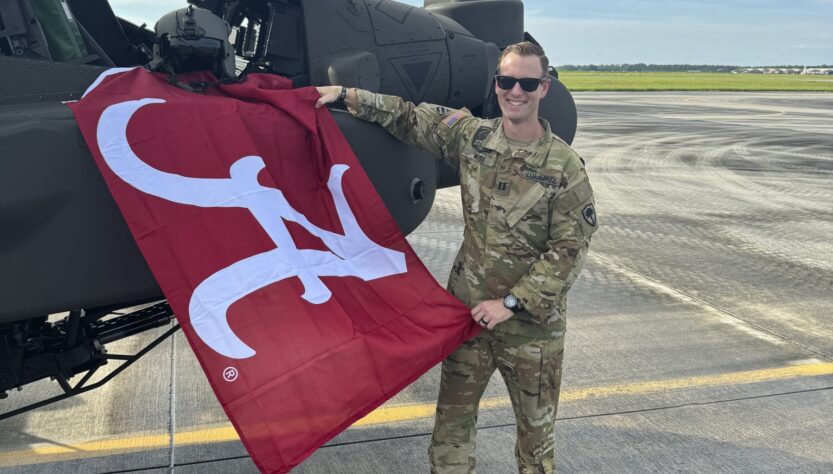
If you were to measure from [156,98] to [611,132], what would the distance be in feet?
66.1

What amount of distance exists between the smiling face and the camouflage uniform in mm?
144

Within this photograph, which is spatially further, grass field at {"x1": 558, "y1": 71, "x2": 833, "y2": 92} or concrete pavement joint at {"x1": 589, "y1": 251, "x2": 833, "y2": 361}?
grass field at {"x1": 558, "y1": 71, "x2": 833, "y2": 92}

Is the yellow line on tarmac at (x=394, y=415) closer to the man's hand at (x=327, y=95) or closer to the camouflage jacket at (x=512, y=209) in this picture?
the camouflage jacket at (x=512, y=209)

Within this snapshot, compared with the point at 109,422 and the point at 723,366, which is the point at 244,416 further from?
the point at 723,366

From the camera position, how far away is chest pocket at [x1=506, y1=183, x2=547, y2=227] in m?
2.86

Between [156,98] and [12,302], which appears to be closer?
[12,302]

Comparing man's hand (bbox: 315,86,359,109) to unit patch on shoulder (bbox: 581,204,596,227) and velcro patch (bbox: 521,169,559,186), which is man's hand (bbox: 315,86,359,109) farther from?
unit patch on shoulder (bbox: 581,204,596,227)

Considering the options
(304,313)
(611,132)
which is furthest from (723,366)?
(611,132)

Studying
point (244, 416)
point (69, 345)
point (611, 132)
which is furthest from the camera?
point (611, 132)

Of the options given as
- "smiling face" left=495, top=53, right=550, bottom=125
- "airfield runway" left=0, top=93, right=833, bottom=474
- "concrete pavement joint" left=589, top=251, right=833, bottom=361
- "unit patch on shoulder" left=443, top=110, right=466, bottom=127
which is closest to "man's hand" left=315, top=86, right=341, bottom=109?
"unit patch on shoulder" left=443, top=110, right=466, bottom=127

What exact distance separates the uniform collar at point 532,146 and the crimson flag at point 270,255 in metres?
0.58

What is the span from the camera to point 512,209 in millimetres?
2914

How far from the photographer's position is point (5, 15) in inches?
110

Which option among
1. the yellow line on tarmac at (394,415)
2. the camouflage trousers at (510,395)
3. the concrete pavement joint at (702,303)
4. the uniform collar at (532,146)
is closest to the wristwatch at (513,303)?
the camouflage trousers at (510,395)
